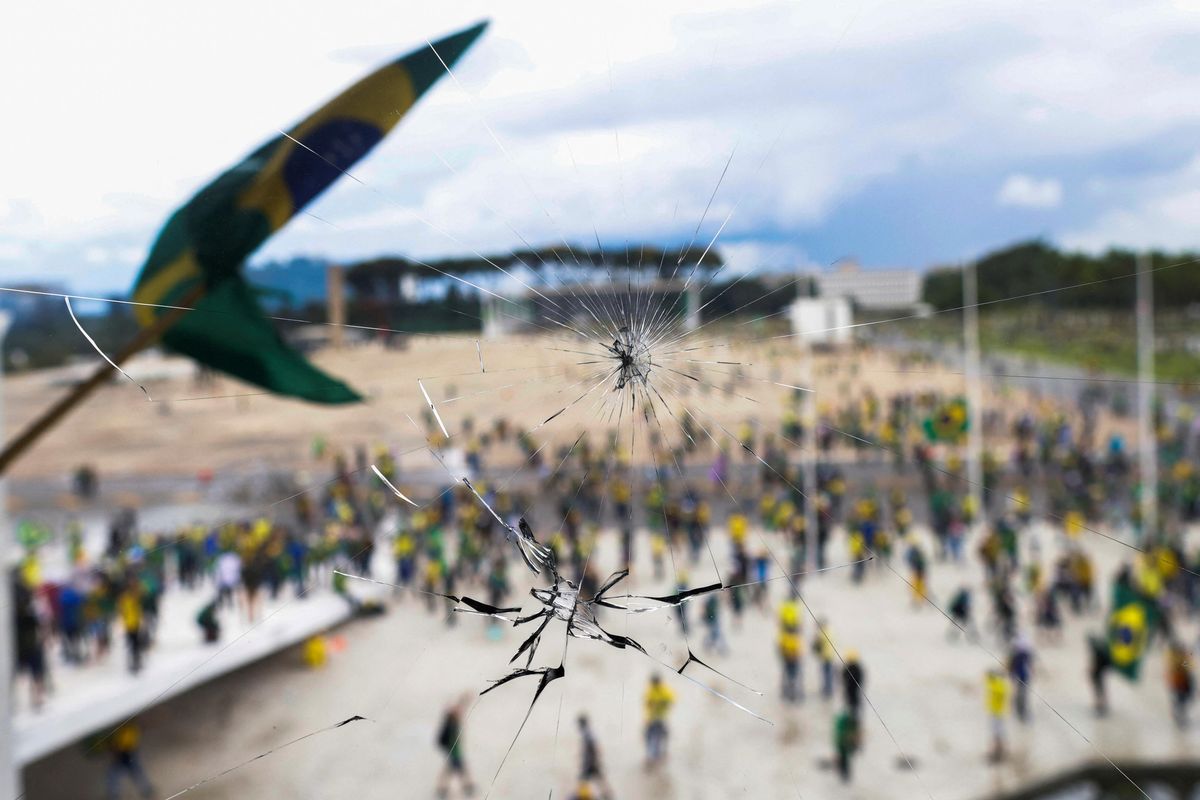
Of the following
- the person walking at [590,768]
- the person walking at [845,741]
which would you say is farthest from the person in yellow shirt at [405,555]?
the person walking at [845,741]

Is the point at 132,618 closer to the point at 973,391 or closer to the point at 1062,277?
the point at 973,391

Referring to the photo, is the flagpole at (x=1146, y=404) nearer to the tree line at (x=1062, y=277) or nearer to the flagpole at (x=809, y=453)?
the tree line at (x=1062, y=277)

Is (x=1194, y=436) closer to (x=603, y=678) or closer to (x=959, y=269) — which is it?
(x=959, y=269)

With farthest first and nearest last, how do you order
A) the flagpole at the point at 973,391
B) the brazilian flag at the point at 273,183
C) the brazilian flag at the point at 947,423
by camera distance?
the flagpole at the point at 973,391
the brazilian flag at the point at 947,423
the brazilian flag at the point at 273,183

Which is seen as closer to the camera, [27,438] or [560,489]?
[27,438]

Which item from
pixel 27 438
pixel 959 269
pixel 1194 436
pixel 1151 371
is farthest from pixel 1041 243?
pixel 27 438

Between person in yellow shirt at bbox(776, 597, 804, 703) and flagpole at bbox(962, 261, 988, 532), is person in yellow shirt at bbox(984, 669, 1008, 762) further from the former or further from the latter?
flagpole at bbox(962, 261, 988, 532)
